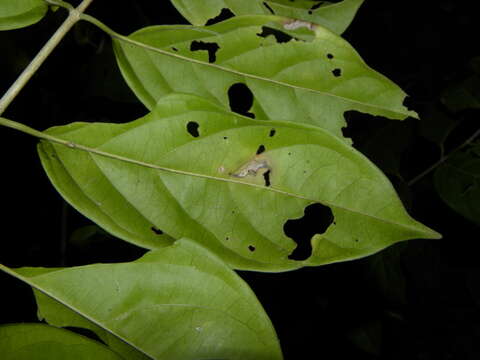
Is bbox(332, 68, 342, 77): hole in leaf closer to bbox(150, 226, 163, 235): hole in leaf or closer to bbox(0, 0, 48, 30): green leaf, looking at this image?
bbox(150, 226, 163, 235): hole in leaf

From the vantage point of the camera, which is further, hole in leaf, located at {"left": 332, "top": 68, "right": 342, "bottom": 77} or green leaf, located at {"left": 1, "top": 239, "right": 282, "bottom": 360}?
hole in leaf, located at {"left": 332, "top": 68, "right": 342, "bottom": 77}

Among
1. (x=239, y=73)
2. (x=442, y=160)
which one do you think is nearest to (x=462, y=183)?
(x=442, y=160)

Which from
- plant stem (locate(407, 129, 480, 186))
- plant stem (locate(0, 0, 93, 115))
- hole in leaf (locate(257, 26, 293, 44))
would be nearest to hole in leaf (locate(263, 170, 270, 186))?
hole in leaf (locate(257, 26, 293, 44))

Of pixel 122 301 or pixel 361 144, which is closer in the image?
pixel 122 301

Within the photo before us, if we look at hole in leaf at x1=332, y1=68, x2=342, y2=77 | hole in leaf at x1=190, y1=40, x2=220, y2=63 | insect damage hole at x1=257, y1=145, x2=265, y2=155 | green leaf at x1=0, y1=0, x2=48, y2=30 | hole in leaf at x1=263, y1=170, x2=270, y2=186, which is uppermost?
green leaf at x1=0, y1=0, x2=48, y2=30

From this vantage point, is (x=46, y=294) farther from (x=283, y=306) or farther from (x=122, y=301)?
(x=283, y=306)

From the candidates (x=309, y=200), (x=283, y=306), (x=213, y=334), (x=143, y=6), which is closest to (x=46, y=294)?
(x=213, y=334)

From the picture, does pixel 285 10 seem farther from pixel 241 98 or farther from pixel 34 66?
pixel 34 66
